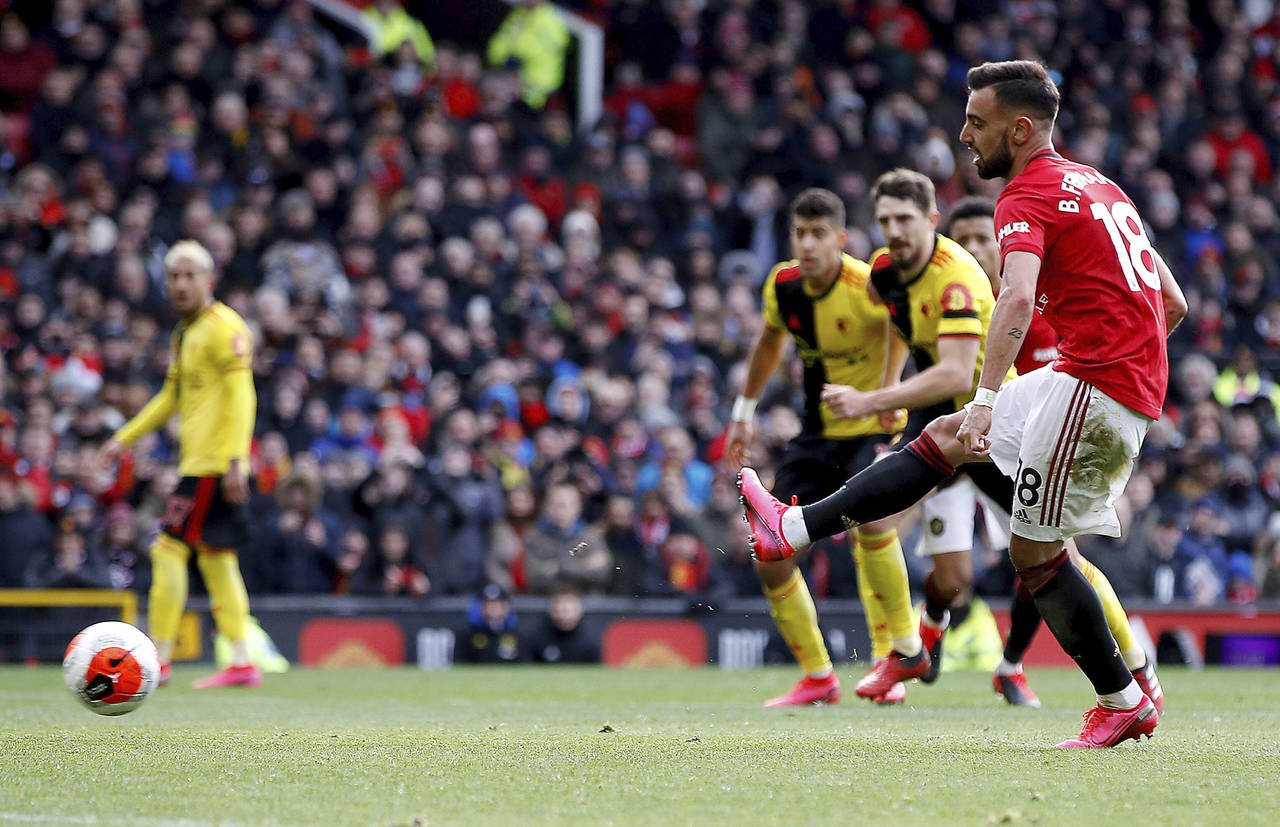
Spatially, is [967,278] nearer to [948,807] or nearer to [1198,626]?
[948,807]

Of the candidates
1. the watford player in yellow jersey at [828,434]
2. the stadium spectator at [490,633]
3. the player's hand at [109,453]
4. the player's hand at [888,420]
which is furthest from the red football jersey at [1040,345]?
the stadium spectator at [490,633]

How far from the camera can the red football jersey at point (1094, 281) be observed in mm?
5406

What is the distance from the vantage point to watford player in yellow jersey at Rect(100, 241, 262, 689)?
9617 millimetres

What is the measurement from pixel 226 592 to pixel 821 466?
12.1 ft

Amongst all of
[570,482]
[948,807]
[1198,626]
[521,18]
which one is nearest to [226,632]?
[570,482]

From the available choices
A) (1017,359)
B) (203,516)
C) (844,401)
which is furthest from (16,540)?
(844,401)

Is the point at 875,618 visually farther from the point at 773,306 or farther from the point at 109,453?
the point at 109,453

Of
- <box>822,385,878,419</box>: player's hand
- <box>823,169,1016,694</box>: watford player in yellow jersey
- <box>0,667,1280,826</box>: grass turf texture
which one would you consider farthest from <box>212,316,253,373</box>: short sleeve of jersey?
<box>822,385,878,419</box>: player's hand

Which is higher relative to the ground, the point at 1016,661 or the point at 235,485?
the point at 235,485

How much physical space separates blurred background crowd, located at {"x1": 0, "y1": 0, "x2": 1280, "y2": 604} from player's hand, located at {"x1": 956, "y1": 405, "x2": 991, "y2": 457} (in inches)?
283

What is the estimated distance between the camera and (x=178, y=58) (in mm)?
16188

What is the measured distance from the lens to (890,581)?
8.30 meters

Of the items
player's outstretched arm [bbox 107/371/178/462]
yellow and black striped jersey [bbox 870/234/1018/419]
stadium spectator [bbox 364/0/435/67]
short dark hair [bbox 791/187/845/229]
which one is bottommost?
player's outstretched arm [bbox 107/371/178/462]

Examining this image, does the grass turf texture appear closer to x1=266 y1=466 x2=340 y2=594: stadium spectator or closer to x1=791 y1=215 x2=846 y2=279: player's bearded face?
x1=791 y1=215 x2=846 y2=279: player's bearded face
